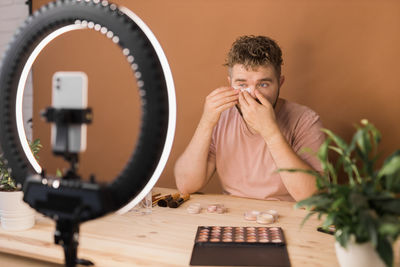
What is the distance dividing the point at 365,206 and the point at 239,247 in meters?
0.34

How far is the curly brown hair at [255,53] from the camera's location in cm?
150

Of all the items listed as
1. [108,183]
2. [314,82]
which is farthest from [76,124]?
[314,82]

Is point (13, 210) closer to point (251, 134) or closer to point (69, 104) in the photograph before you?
point (69, 104)

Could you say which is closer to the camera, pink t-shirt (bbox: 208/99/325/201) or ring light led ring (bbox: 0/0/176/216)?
ring light led ring (bbox: 0/0/176/216)

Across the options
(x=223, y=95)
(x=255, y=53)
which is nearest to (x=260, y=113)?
(x=223, y=95)

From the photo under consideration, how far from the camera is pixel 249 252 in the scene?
0.84m

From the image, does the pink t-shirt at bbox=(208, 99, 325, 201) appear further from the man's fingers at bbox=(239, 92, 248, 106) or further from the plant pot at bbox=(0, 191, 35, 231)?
the plant pot at bbox=(0, 191, 35, 231)

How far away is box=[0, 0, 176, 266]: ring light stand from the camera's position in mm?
385

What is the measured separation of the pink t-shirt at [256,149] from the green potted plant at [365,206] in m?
0.78

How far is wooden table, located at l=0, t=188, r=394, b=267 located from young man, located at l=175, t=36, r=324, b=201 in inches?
13.6

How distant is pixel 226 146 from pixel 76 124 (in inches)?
51.6

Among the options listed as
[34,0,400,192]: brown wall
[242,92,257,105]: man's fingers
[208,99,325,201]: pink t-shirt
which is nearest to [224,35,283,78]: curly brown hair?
[242,92,257,105]: man's fingers

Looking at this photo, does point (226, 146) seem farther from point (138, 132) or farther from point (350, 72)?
point (138, 132)

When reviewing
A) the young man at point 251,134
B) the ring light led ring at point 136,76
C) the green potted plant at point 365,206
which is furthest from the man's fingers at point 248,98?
the ring light led ring at point 136,76
